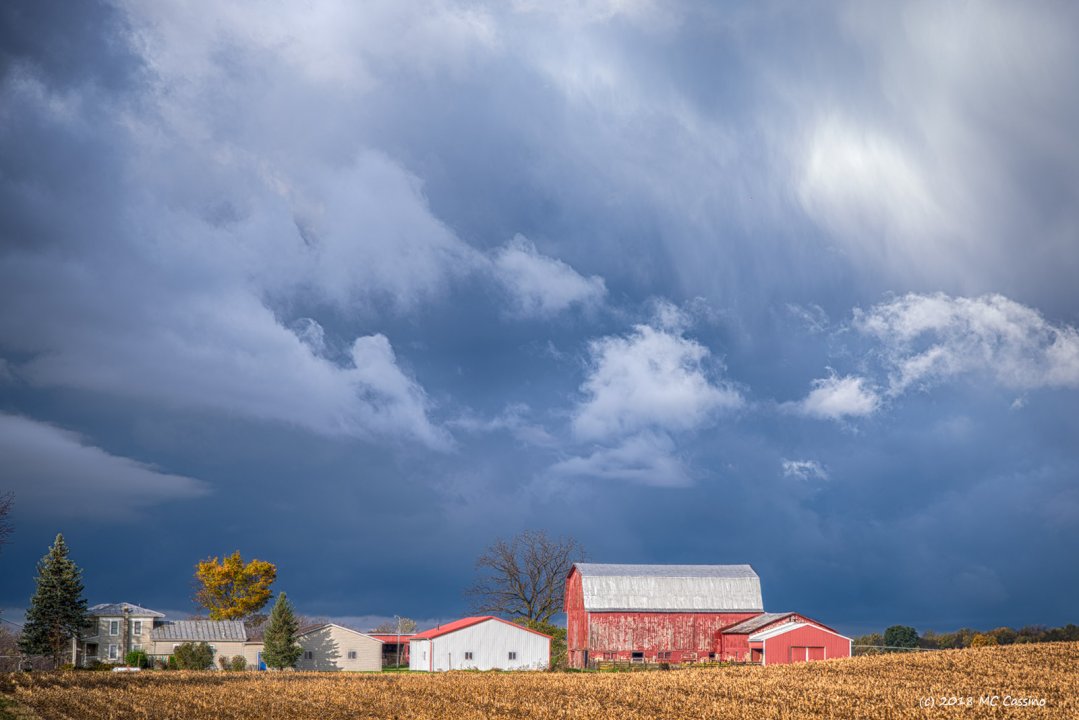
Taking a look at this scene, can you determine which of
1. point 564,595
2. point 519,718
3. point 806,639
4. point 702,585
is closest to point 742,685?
point 519,718

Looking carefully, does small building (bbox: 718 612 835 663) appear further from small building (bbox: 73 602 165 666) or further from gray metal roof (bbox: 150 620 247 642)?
small building (bbox: 73 602 165 666)

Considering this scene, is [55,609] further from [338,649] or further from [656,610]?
[656,610]

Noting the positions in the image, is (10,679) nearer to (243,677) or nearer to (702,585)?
(243,677)

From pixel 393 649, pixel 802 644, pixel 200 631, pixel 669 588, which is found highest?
pixel 669 588

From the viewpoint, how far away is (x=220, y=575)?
310 ft

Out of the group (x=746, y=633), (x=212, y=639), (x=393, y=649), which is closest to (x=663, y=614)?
(x=746, y=633)

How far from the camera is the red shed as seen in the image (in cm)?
5916

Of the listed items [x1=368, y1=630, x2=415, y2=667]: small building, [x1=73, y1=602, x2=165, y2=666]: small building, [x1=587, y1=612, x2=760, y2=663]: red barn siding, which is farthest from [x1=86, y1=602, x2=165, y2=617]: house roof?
[x1=587, y1=612, x2=760, y2=663]: red barn siding

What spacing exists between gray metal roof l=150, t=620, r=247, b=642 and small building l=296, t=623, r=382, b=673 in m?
10.6

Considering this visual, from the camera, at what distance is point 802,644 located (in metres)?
59.5

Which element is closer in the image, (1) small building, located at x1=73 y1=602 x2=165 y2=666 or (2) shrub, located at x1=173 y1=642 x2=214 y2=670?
(2) shrub, located at x1=173 y1=642 x2=214 y2=670

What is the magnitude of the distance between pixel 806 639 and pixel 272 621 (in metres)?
37.3

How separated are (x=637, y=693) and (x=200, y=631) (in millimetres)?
54979

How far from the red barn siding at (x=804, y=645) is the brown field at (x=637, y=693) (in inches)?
464
